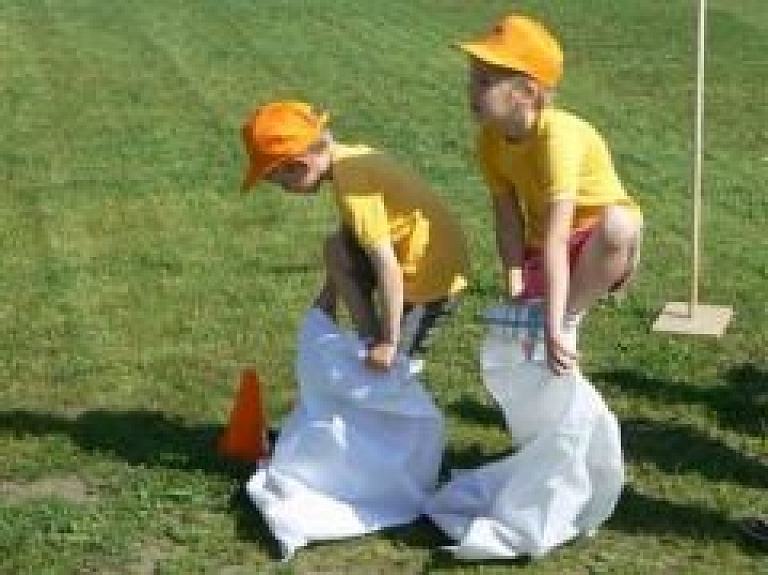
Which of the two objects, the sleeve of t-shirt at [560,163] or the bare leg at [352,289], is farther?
the bare leg at [352,289]

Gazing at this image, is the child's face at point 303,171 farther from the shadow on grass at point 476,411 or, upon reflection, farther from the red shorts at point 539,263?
the shadow on grass at point 476,411

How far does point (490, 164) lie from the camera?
4.30 metres

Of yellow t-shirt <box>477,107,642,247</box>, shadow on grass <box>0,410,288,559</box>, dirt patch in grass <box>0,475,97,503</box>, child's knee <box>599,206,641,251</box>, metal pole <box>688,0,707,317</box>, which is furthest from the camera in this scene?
metal pole <box>688,0,707,317</box>

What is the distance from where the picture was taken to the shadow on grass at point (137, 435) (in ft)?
15.7

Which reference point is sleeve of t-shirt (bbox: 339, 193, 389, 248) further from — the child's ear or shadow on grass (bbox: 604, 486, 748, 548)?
shadow on grass (bbox: 604, 486, 748, 548)

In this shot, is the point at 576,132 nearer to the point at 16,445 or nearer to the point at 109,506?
the point at 109,506

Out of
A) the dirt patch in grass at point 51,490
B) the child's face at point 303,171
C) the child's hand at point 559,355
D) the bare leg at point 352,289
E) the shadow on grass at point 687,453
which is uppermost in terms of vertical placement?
the child's face at point 303,171

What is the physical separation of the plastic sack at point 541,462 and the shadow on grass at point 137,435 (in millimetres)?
910

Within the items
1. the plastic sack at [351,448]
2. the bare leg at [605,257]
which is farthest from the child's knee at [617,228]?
the plastic sack at [351,448]

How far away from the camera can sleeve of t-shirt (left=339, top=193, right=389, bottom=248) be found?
13.9 feet

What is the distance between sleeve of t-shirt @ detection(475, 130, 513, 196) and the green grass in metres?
0.96

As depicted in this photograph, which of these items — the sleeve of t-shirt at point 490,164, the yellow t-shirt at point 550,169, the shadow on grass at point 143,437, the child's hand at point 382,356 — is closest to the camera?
the yellow t-shirt at point 550,169

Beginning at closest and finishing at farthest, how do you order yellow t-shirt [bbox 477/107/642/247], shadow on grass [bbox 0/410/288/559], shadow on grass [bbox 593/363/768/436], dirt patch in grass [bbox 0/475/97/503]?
yellow t-shirt [bbox 477/107/642/247] < dirt patch in grass [bbox 0/475/97/503] < shadow on grass [bbox 0/410/288/559] < shadow on grass [bbox 593/363/768/436]

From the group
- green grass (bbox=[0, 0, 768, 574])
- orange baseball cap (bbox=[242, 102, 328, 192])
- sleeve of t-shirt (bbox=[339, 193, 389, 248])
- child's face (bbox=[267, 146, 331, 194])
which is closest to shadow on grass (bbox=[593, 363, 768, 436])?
green grass (bbox=[0, 0, 768, 574])
